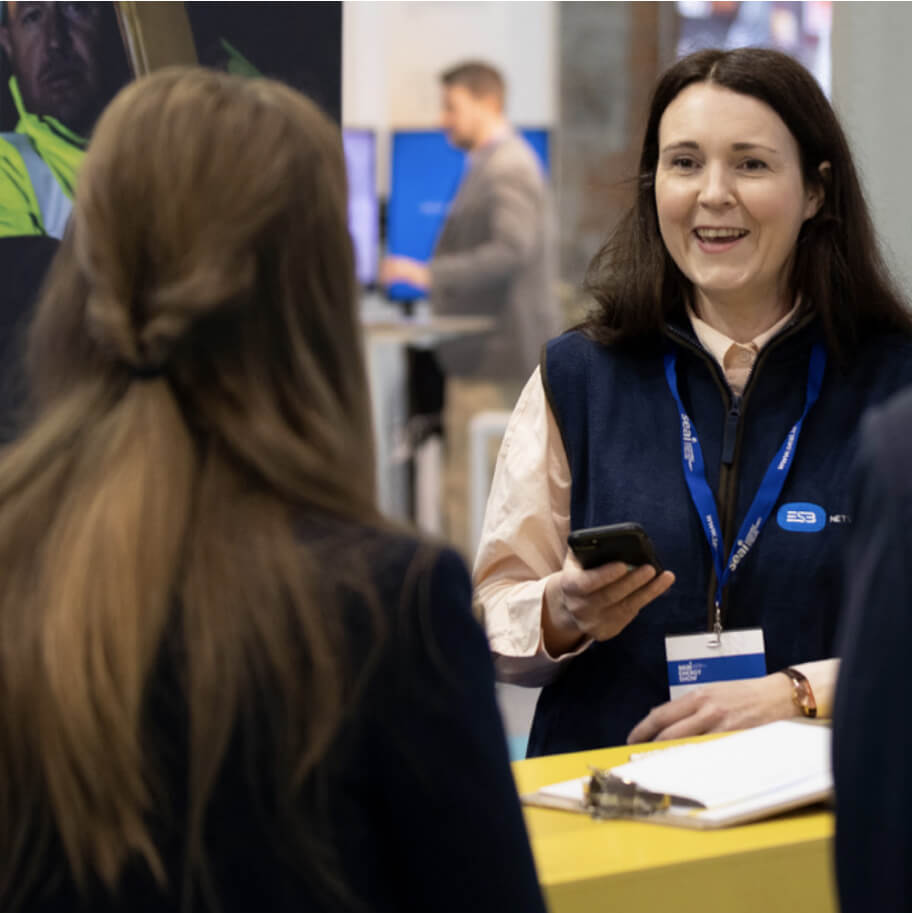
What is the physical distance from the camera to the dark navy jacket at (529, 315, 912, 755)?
89.3 inches

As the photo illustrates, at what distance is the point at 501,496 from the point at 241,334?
1.35m

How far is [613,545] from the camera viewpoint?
2.01 metres

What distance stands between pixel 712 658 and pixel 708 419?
0.39 meters

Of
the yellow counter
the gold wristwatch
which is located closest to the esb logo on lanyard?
the gold wristwatch

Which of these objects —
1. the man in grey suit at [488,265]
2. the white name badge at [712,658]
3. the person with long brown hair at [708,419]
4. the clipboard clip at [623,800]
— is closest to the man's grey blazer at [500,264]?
the man in grey suit at [488,265]

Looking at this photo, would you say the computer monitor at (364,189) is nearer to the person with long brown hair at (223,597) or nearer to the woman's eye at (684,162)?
the woman's eye at (684,162)

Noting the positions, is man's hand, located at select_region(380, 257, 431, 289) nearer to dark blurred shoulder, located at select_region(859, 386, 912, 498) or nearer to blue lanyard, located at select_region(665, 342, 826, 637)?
blue lanyard, located at select_region(665, 342, 826, 637)

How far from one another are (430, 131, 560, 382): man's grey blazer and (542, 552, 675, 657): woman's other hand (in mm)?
5115

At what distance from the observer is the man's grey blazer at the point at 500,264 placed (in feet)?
23.9

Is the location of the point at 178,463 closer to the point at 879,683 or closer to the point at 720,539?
the point at 879,683

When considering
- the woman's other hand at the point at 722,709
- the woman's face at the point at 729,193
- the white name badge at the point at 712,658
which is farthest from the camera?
the woman's face at the point at 729,193

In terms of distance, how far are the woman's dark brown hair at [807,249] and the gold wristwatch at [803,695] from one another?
1.85 ft

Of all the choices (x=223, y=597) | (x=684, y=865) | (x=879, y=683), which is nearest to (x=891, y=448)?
(x=879, y=683)

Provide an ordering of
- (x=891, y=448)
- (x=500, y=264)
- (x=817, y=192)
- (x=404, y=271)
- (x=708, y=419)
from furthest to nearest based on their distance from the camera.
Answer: (x=404, y=271) → (x=500, y=264) → (x=817, y=192) → (x=708, y=419) → (x=891, y=448)
